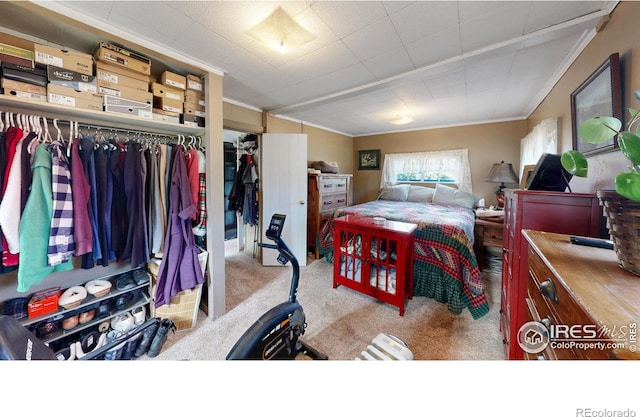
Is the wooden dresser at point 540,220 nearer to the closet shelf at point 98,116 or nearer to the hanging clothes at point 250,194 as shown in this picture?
the closet shelf at point 98,116

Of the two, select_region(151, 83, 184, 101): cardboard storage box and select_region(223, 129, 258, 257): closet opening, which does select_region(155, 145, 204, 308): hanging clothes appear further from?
select_region(223, 129, 258, 257): closet opening

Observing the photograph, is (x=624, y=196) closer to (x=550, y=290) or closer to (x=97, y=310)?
(x=550, y=290)

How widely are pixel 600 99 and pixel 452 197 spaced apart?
8.64ft

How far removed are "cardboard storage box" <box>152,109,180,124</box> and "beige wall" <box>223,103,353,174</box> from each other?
0.98 m

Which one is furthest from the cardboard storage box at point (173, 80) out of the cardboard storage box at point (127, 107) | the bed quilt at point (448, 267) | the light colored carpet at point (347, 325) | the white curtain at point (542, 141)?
the white curtain at point (542, 141)

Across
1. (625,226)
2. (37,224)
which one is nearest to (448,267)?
(625,226)

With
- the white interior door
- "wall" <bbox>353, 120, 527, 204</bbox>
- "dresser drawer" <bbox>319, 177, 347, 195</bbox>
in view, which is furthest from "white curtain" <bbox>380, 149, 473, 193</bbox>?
the white interior door

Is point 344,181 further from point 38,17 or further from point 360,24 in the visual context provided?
point 38,17

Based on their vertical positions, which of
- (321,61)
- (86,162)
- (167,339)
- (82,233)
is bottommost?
(167,339)

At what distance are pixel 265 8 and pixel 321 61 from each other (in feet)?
2.28

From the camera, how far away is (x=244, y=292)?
2.35 m

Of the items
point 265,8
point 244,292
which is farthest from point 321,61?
point 244,292

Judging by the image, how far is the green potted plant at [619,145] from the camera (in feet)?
1.62

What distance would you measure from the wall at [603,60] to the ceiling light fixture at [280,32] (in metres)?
1.66
